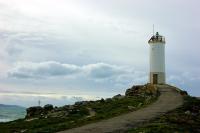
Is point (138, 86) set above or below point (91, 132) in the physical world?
above

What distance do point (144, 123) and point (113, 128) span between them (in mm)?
3675

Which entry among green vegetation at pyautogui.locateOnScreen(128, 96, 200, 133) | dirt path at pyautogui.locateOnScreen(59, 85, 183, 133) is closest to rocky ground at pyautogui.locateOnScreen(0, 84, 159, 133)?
dirt path at pyautogui.locateOnScreen(59, 85, 183, 133)

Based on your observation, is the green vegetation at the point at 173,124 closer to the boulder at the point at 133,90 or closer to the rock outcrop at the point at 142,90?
the rock outcrop at the point at 142,90

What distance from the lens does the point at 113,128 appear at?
1297 inches

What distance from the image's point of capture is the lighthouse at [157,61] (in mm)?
81938

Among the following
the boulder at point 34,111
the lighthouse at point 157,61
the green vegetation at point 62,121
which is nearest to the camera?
the green vegetation at point 62,121

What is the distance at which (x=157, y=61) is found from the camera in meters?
82.6

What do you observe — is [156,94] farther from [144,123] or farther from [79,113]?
[144,123]

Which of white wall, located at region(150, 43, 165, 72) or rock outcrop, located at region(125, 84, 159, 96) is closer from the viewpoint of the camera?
rock outcrop, located at region(125, 84, 159, 96)

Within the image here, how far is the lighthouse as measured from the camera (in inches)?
3226

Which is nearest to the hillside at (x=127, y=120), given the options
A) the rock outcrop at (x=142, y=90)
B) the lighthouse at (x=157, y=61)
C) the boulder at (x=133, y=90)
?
the rock outcrop at (x=142, y=90)

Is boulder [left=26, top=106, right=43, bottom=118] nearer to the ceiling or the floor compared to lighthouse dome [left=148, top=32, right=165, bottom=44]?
nearer to the floor

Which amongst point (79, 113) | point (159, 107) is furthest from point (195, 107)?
point (79, 113)

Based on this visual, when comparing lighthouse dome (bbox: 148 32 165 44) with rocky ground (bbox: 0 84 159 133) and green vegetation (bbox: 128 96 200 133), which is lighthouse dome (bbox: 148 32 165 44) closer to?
rocky ground (bbox: 0 84 159 133)
